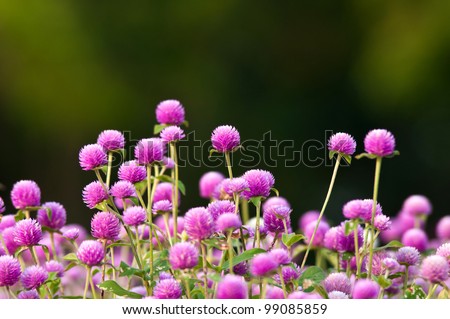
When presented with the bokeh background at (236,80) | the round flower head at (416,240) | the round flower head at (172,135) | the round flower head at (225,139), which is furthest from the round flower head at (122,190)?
the bokeh background at (236,80)

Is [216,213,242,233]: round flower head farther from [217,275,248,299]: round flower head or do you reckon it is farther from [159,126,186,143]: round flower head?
[159,126,186,143]: round flower head

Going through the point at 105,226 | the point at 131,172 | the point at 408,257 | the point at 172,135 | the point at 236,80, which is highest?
the point at 236,80

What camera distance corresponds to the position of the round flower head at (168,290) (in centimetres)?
159

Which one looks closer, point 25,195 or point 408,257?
point 408,257

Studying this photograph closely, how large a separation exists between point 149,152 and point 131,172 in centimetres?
11

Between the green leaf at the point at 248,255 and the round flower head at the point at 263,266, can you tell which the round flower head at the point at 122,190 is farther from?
the round flower head at the point at 263,266

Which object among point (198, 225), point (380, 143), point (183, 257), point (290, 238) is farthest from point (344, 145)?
point (183, 257)

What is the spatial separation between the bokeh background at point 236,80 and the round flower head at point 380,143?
608 centimetres

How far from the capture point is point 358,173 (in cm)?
879

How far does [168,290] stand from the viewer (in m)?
1.59

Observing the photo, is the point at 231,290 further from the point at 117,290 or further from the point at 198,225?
the point at 117,290

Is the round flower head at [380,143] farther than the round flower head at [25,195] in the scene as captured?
No
